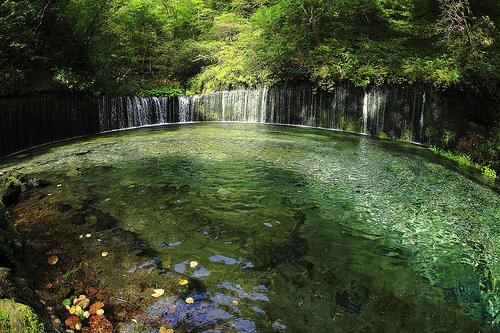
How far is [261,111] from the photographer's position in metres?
18.7

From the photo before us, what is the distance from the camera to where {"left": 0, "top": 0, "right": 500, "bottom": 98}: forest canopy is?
12062 mm

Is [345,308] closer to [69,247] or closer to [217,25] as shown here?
[69,247]

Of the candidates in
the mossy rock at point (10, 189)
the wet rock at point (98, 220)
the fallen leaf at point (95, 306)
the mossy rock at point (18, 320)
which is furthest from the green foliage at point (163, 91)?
the mossy rock at point (18, 320)

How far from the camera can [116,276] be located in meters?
3.95

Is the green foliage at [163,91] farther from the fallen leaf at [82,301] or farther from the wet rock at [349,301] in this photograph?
the wet rock at [349,301]

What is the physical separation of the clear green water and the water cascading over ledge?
112 inches

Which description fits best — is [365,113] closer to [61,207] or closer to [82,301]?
[61,207]

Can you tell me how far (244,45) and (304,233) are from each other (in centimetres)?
1821

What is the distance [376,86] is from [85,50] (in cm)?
1294

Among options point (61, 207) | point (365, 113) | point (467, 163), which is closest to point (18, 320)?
point (61, 207)

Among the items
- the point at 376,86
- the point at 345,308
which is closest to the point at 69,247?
the point at 345,308

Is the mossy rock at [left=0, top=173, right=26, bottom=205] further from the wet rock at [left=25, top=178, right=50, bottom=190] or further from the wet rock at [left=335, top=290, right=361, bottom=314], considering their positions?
the wet rock at [left=335, top=290, right=361, bottom=314]

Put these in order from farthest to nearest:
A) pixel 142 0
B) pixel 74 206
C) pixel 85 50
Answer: pixel 142 0, pixel 85 50, pixel 74 206

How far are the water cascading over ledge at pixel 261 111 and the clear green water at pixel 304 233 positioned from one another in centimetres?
284
